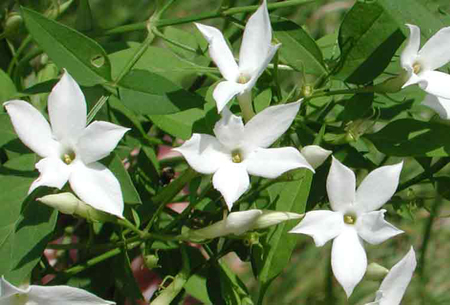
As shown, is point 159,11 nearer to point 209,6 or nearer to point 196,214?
point 196,214

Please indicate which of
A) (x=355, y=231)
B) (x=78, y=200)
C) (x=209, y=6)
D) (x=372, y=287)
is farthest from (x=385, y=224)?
(x=209, y=6)

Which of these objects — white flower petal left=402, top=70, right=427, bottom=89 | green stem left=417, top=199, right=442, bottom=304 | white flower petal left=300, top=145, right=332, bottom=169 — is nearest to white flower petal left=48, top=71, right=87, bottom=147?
white flower petal left=300, top=145, right=332, bottom=169

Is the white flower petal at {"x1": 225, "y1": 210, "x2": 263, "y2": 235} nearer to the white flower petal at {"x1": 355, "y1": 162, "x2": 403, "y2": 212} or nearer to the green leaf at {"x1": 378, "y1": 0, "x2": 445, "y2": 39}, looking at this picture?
the white flower petal at {"x1": 355, "y1": 162, "x2": 403, "y2": 212}

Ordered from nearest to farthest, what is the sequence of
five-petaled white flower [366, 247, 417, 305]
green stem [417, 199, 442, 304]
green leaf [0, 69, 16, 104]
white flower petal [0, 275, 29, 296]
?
white flower petal [0, 275, 29, 296] → five-petaled white flower [366, 247, 417, 305] → green leaf [0, 69, 16, 104] → green stem [417, 199, 442, 304]

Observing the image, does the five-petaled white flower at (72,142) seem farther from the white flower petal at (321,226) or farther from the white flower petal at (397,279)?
the white flower petal at (397,279)

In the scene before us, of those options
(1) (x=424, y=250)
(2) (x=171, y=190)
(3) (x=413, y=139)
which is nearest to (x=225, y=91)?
(2) (x=171, y=190)

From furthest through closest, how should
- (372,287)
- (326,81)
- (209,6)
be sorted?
(209,6), (372,287), (326,81)
